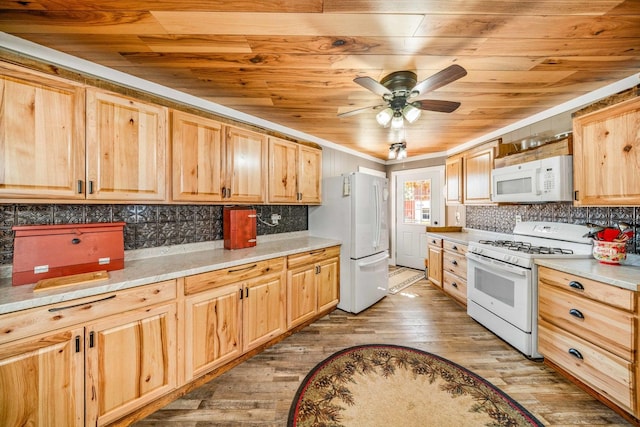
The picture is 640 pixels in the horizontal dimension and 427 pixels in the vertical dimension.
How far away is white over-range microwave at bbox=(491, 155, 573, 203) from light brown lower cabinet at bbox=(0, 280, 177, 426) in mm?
3371

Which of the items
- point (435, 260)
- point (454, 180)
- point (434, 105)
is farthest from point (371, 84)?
point (435, 260)

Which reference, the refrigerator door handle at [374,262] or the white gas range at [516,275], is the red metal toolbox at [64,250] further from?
the white gas range at [516,275]

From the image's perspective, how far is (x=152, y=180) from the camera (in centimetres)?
187

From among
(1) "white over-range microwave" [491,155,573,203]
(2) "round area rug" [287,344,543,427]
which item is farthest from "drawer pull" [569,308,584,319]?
(1) "white over-range microwave" [491,155,573,203]

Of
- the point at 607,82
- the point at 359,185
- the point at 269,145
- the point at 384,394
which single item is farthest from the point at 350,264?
the point at 607,82

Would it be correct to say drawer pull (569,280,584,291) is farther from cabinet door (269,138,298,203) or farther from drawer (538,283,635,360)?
cabinet door (269,138,298,203)

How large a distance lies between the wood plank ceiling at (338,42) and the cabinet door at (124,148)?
34 cm

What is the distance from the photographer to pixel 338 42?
152cm

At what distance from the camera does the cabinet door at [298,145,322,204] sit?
3.11 metres

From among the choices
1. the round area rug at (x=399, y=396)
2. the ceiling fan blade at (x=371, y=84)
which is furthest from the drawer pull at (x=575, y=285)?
the ceiling fan blade at (x=371, y=84)

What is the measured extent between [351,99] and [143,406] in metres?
2.90

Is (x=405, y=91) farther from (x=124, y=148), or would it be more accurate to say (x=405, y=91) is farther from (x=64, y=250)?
(x=64, y=250)

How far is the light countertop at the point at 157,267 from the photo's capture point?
3.99ft

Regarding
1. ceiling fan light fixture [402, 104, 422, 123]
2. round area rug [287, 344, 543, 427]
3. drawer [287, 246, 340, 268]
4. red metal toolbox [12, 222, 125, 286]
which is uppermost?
ceiling fan light fixture [402, 104, 422, 123]
